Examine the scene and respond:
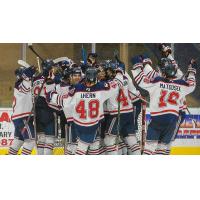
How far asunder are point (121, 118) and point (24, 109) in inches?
41.4

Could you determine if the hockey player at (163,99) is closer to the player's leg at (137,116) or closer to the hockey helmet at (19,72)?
the player's leg at (137,116)

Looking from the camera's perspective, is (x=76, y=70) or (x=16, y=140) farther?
(x=16, y=140)

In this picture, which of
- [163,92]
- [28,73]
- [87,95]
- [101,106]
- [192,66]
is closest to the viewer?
[87,95]

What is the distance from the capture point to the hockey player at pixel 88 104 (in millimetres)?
A: 6066

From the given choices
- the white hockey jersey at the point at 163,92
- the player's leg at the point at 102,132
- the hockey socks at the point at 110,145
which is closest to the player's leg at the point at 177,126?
the white hockey jersey at the point at 163,92

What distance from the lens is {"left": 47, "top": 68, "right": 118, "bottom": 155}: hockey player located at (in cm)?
607

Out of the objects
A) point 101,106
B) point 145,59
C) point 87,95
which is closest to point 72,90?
Answer: point 87,95

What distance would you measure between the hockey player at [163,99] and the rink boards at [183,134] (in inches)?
15.1

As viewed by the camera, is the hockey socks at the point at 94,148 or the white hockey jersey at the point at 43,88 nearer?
the hockey socks at the point at 94,148

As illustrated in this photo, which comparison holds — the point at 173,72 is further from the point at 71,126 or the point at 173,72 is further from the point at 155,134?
the point at 71,126

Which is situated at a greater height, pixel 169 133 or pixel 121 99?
pixel 121 99

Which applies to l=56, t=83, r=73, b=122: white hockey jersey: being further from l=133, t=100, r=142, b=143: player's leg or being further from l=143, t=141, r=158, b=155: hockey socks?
l=143, t=141, r=158, b=155: hockey socks

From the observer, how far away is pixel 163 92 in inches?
246

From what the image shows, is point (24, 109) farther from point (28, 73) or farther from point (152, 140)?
point (152, 140)
